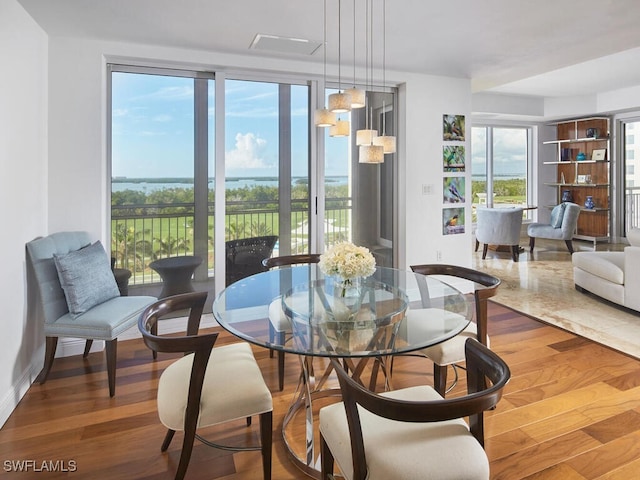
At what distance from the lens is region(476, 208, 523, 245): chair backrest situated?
674 centimetres

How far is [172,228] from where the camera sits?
3.71 meters

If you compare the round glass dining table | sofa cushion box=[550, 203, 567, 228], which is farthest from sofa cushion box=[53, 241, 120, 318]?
sofa cushion box=[550, 203, 567, 228]

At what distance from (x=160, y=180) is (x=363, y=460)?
300cm

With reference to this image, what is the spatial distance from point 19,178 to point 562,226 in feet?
24.6

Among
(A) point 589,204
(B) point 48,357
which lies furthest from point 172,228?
(A) point 589,204

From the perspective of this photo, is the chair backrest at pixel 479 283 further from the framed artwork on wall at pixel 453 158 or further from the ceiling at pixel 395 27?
the framed artwork on wall at pixel 453 158

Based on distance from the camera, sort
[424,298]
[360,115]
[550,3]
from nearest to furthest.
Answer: [424,298] → [550,3] → [360,115]

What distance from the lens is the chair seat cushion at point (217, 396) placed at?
1709mm

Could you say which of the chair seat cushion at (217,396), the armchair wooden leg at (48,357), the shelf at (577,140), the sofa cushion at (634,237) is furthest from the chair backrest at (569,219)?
the armchair wooden leg at (48,357)

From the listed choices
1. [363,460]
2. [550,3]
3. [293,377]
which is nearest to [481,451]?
[363,460]

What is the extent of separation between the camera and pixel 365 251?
2242 millimetres

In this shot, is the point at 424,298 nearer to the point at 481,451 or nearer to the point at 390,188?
the point at 481,451

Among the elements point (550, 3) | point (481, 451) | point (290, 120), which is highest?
point (550, 3)

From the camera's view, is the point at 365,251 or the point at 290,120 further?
the point at 290,120
